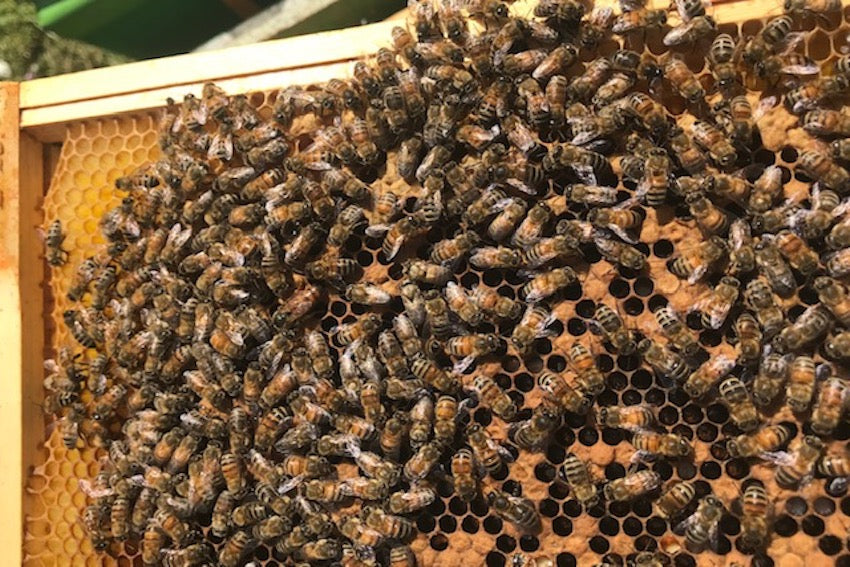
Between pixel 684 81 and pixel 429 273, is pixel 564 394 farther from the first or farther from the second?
pixel 684 81

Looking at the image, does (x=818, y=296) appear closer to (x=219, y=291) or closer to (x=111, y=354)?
(x=219, y=291)

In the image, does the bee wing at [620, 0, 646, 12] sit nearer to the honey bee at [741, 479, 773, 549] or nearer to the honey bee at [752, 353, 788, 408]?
the honey bee at [752, 353, 788, 408]

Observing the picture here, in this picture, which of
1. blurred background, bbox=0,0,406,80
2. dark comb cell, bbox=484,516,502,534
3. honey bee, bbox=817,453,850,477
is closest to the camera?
honey bee, bbox=817,453,850,477

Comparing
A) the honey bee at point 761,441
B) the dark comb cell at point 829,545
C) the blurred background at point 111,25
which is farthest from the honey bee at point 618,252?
the blurred background at point 111,25

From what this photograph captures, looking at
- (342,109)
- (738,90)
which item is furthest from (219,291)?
(738,90)

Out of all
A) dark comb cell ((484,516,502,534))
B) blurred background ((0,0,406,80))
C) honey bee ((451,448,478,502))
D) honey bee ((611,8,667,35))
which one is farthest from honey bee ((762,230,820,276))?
blurred background ((0,0,406,80))
